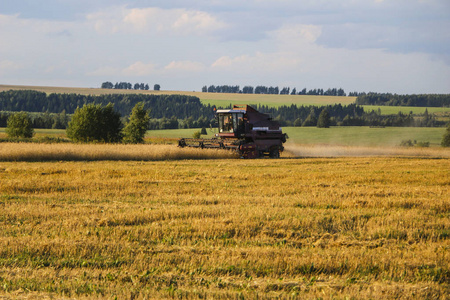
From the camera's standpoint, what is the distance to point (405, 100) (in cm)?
11469

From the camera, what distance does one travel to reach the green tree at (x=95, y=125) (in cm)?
5341

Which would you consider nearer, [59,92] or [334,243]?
[334,243]

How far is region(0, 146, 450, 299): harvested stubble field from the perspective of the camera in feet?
21.7

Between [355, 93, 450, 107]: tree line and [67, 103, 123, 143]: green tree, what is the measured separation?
243ft

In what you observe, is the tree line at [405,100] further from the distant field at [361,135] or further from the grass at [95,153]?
the grass at [95,153]

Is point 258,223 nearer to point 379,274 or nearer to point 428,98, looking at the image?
point 379,274

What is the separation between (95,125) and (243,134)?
76.9 feet

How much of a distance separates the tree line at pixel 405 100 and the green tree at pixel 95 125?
74.2 meters

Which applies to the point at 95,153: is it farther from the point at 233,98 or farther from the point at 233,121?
the point at 233,98

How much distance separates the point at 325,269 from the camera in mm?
7504

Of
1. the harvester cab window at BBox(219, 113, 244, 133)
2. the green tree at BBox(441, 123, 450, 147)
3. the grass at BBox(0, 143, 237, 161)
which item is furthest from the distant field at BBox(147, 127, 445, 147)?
the grass at BBox(0, 143, 237, 161)

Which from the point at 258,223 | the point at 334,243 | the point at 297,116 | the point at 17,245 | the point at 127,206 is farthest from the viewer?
the point at 297,116

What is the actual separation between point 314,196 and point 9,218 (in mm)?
7881

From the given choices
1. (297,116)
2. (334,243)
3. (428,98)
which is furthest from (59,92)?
(334,243)
